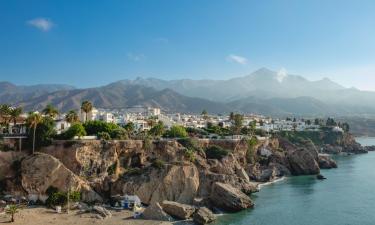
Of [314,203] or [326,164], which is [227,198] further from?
[326,164]

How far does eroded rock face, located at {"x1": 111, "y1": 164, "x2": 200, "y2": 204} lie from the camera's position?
54.9 metres

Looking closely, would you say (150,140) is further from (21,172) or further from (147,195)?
(21,172)

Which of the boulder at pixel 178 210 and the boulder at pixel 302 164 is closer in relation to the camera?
the boulder at pixel 178 210

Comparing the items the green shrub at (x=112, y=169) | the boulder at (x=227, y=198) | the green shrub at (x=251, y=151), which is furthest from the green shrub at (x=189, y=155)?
the green shrub at (x=251, y=151)

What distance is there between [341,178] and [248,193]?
28179mm

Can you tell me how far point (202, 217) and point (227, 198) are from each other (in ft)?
25.7

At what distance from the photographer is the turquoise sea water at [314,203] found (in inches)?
1986

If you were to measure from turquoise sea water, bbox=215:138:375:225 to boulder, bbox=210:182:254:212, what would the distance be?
1.18 m

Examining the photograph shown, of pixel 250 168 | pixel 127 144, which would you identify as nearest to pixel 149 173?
pixel 127 144

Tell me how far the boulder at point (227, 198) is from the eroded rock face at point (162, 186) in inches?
117

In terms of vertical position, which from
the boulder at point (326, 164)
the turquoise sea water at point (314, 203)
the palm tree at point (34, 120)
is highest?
the palm tree at point (34, 120)

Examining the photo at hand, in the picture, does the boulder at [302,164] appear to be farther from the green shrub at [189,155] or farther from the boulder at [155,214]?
the boulder at [155,214]

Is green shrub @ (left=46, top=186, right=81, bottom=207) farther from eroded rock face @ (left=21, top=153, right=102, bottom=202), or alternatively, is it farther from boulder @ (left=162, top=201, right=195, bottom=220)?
boulder @ (left=162, top=201, right=195, bottom=220)

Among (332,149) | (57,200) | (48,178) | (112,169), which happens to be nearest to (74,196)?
(57,200)
